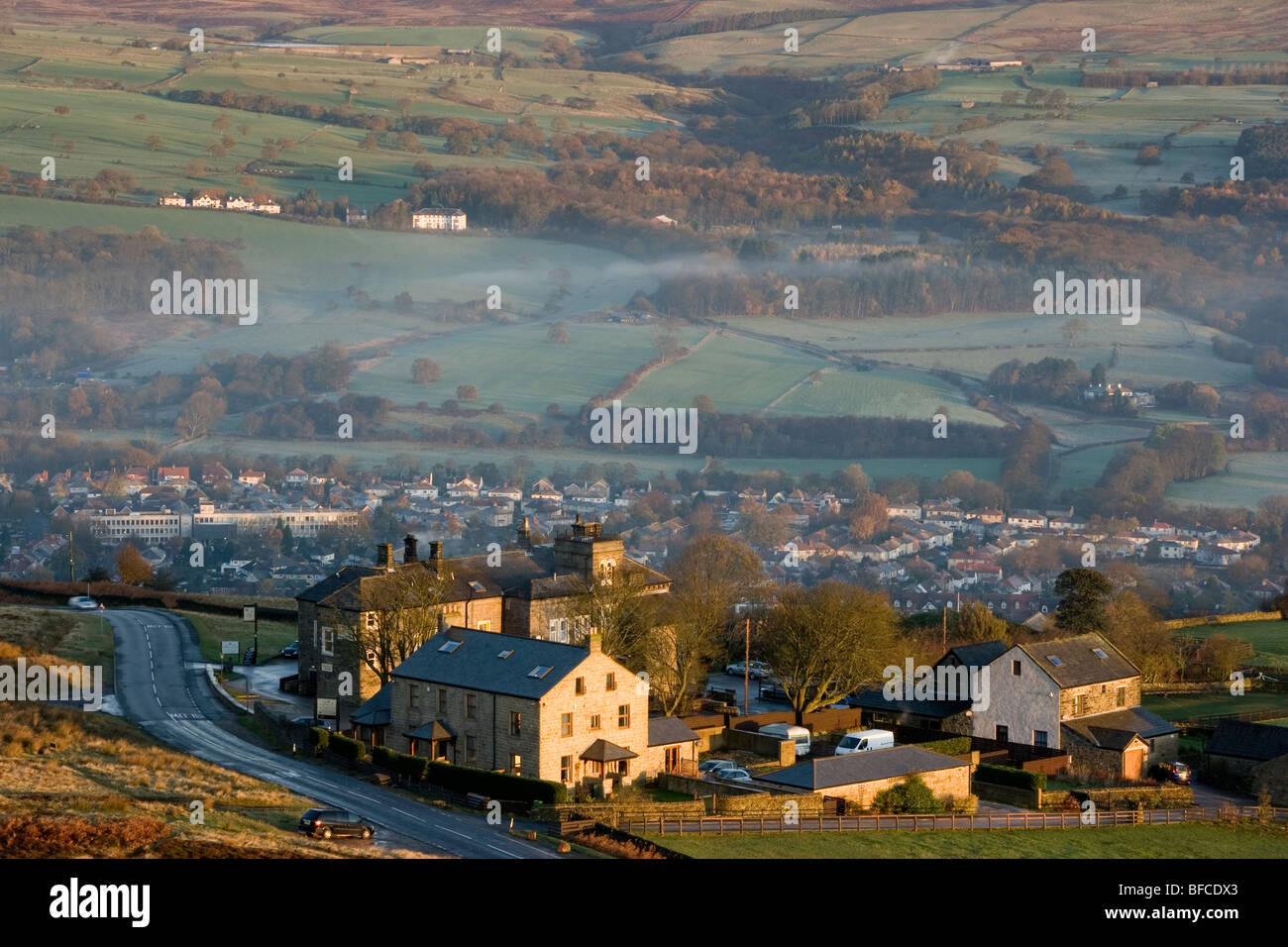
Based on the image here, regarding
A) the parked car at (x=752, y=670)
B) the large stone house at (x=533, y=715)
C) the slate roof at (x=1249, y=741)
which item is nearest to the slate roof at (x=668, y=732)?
the large stone house at (x=533, y=715)

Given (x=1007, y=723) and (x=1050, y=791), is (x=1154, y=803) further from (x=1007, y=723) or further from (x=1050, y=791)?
(x=1007, y=723)

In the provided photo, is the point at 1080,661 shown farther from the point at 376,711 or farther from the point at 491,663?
the point at 376,711

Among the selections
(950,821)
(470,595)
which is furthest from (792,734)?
(470,595)

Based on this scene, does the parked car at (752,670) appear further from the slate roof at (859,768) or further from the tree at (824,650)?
the slate roof at (859,768)

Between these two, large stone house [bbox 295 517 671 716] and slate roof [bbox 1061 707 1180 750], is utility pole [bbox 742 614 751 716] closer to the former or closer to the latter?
large stone house [bbox 295 517 671 716]

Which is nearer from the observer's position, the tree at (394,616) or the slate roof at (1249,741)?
the slate roof at (1249,741)

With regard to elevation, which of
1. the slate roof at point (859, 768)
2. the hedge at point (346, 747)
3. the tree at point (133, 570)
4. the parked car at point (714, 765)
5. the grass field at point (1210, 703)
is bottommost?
the grass field at point (1210, 703)

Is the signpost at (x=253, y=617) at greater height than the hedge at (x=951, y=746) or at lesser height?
greater
